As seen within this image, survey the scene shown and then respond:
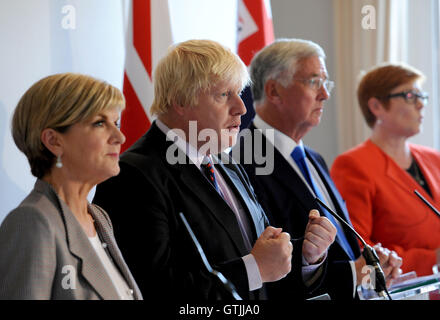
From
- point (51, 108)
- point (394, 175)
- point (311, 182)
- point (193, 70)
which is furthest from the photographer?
point (394, 175)

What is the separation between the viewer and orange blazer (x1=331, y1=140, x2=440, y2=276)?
3146 mm

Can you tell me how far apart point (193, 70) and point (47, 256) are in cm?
87

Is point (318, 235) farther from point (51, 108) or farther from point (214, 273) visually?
point (51, 108)

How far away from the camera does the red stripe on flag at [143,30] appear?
2.78 meters

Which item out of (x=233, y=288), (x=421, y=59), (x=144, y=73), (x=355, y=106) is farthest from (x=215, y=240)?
(x=421, y=59)

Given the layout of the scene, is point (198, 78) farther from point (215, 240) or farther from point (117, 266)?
point (117, 266)

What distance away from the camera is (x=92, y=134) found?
1.62 m

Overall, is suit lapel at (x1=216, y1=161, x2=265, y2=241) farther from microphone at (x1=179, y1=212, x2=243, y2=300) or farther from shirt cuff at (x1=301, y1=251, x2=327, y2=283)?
microphone at (x1=179, y1=212, x2=243, y2=300)

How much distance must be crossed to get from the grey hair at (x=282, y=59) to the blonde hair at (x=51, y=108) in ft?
4.50

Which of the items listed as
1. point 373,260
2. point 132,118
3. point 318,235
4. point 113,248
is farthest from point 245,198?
point 132,118

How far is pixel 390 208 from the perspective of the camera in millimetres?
Answer: 3248

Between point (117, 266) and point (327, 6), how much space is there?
12.4 feet

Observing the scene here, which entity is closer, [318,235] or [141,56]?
[318,235]

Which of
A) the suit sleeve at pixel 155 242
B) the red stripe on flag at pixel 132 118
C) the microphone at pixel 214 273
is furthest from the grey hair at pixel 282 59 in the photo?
the microphone at pixel 214 273
